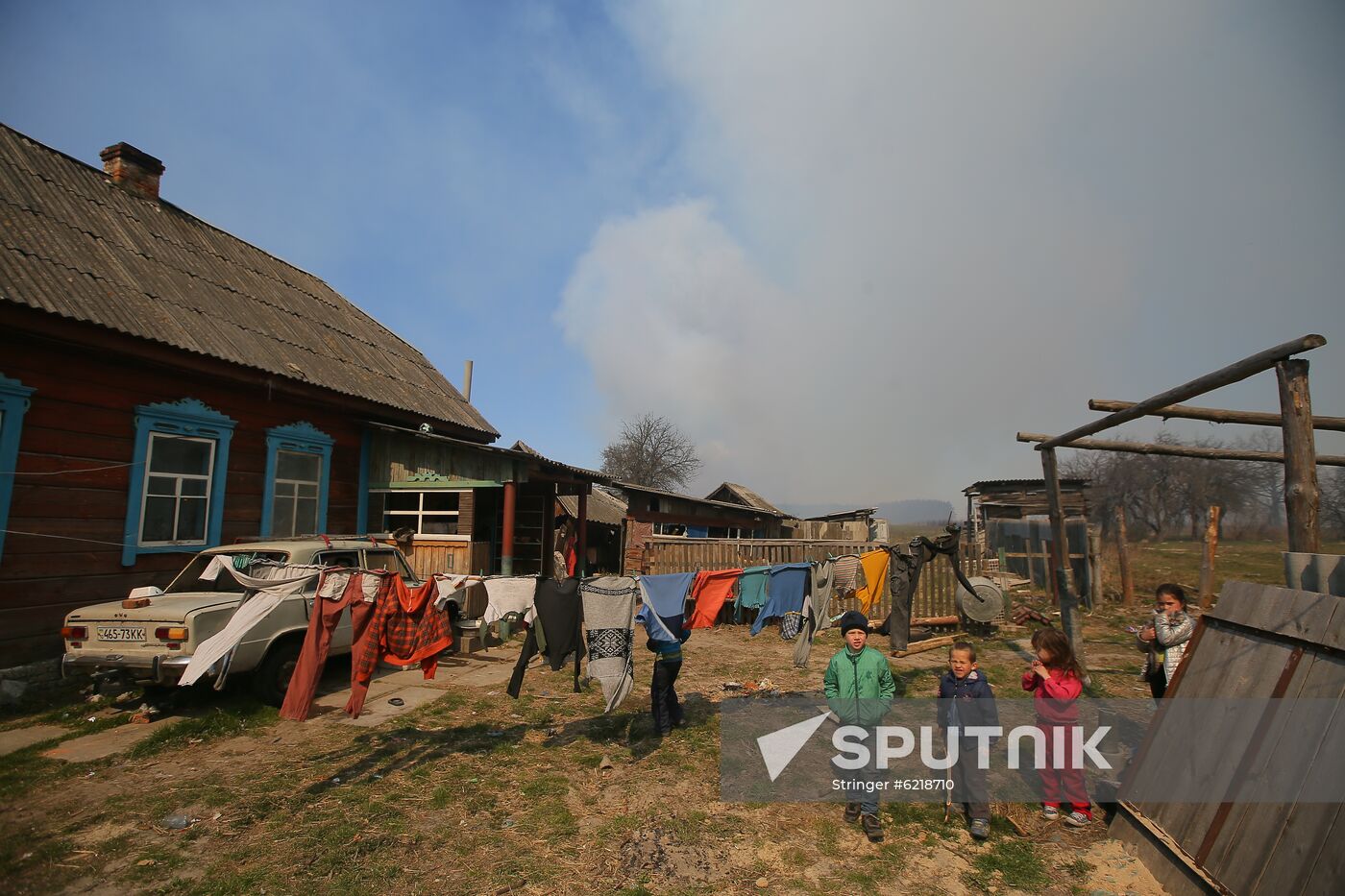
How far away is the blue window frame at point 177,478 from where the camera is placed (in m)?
8.80

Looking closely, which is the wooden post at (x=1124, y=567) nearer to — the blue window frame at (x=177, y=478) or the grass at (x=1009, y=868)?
the grass at (x=1009, y=868)

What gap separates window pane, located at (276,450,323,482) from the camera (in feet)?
35.9

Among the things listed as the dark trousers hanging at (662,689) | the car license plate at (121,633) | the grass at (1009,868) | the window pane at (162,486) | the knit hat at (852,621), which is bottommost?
the grass at (1009,868)

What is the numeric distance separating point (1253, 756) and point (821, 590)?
5.27 meters

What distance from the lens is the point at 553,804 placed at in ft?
16.8

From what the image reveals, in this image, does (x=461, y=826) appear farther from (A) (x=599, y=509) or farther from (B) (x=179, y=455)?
(A) (x=599, y=509)

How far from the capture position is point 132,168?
12031 millimetres

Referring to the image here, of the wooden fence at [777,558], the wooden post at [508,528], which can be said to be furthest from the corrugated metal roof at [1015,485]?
the wooden post at [508,528]

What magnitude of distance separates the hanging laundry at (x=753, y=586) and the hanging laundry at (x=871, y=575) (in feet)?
5.97

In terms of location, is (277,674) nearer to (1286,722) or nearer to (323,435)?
(323,435)

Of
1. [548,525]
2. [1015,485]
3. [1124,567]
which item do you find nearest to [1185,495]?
[1015,485]

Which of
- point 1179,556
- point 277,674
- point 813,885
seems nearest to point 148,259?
point 277,674

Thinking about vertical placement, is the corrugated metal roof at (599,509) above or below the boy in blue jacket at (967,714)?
above

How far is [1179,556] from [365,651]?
32.5 meters
